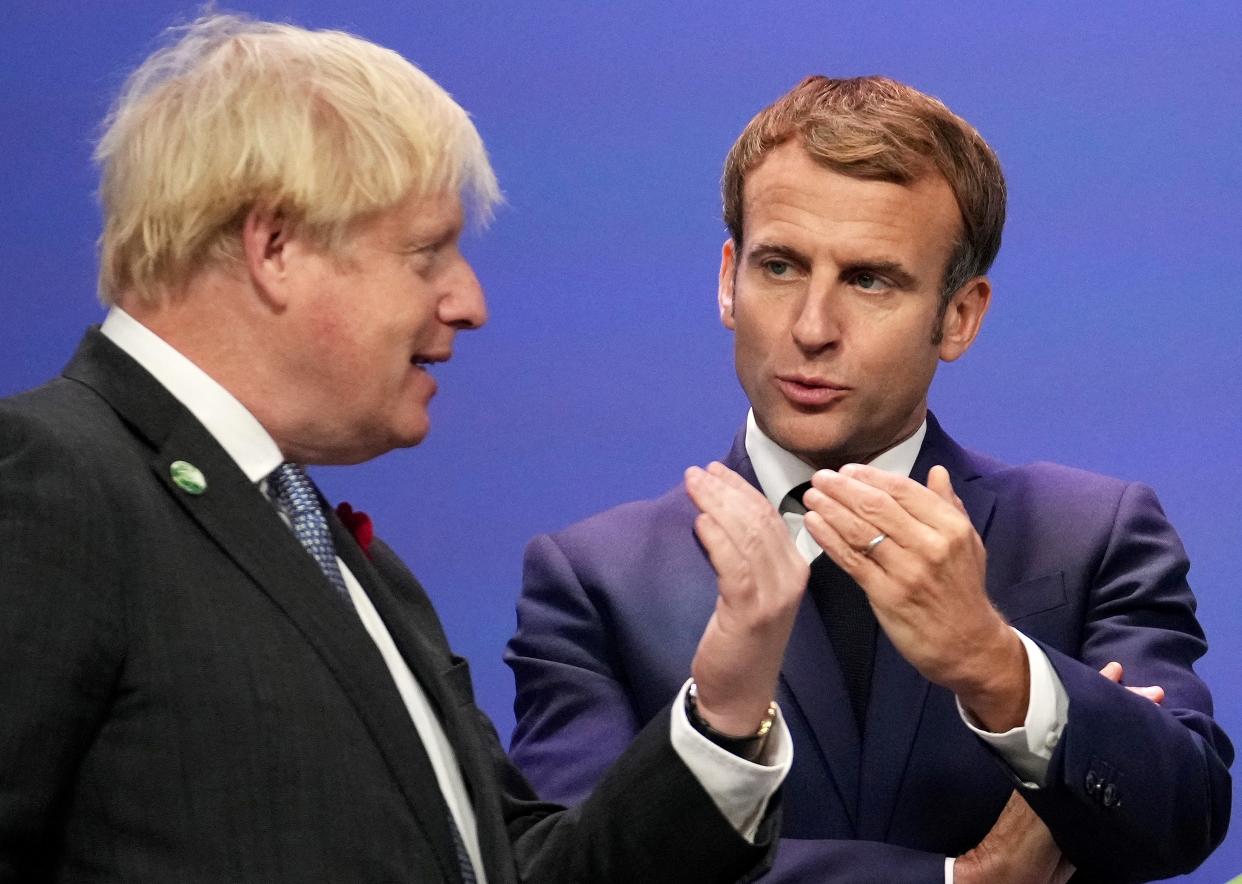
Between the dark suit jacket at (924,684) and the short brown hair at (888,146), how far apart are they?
296 mm

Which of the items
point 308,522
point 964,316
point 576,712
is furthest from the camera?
point 964,316

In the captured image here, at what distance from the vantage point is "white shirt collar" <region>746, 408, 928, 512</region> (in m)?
2.48

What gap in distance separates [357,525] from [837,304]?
0.75 metres

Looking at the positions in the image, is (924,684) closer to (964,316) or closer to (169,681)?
(964,316)

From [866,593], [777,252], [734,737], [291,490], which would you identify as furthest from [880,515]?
[291,490]

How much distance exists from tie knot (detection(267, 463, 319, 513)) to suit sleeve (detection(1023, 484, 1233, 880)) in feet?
2.87

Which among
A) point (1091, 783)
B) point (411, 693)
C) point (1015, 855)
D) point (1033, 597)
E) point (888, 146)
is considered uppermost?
point (888, 146)

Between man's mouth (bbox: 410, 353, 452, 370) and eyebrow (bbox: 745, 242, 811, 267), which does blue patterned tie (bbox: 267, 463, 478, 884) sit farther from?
eyebrow (bbox: 745, 242, 811, 267)

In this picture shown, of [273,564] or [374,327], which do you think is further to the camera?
[374,327]

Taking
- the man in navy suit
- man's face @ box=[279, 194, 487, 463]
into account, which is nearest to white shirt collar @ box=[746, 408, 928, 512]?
the man in navy suit

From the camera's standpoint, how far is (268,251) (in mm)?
1755

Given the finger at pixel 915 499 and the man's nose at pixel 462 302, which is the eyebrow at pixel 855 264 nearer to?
the finger at pixel 915 499

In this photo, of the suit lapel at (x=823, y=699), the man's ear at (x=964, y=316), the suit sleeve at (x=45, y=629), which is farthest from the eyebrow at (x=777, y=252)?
the suit sleeve at (x=45, y=629)

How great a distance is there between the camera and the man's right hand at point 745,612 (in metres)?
1.79
